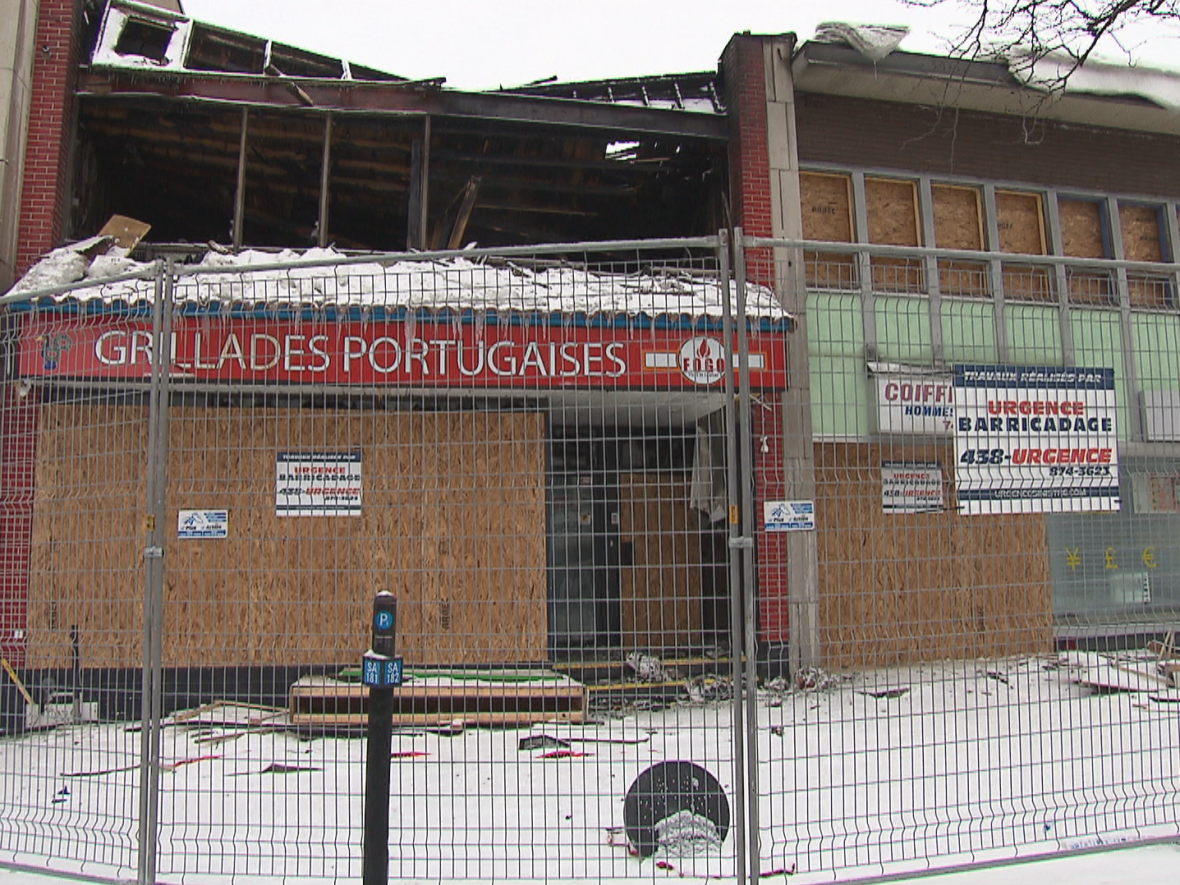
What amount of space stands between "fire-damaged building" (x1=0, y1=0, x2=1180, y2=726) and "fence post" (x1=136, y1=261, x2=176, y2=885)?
0.56 feet

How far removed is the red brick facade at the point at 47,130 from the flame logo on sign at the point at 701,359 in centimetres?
762

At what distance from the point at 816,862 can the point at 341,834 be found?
2.61 metres

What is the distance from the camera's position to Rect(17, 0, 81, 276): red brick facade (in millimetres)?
8922

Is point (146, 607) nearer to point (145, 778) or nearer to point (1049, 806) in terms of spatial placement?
point (145, 778)

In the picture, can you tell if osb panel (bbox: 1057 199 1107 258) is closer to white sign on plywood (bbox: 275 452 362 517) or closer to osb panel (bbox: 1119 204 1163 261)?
osb panel (bbox: 1119 204 1163 261)

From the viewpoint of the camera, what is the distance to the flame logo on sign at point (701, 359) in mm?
4320

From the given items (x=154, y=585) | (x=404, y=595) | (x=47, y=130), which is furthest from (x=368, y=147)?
(x=154, y=585)

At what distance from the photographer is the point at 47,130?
9078 millimetres

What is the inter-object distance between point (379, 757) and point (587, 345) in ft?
6.34

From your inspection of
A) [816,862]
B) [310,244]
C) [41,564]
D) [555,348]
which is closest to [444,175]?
[310,244]

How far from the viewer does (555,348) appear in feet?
22.5

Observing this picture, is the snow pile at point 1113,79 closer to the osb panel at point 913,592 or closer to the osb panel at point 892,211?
the osb panel at point 892,211

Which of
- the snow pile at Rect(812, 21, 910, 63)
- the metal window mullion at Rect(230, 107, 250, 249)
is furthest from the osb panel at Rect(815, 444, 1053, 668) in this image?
the metal window mullion at Rect(230, 107, 250, 249)

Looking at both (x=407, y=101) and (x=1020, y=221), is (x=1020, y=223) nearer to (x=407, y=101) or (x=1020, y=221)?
(x=1020, y=221)
